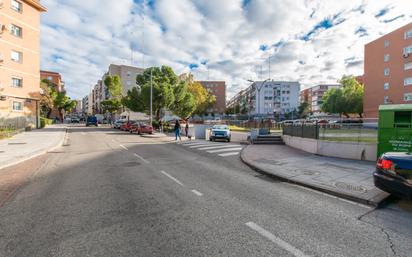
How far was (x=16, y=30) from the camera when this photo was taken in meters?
27.2

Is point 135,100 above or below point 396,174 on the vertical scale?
above

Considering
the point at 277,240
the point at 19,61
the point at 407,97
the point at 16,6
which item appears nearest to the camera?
the point at 277,240

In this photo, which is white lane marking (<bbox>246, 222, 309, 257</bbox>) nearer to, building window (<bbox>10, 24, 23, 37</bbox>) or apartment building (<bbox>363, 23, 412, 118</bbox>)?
building window (<bbox>10, 24, 23, 37</bbox>)

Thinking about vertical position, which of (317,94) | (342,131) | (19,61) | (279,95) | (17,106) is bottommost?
(342,131)

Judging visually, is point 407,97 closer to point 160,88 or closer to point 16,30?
point 160,88

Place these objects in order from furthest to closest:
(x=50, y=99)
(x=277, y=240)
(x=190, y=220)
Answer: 1. (x=50, y=99)
2. (x=190, y=220)
3. (x=277, y=240)

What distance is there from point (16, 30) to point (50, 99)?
26100 mm

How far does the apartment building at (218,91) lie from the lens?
11206 cm

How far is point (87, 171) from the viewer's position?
782cm

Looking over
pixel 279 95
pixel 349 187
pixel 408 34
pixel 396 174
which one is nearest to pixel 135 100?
pixel 349 187

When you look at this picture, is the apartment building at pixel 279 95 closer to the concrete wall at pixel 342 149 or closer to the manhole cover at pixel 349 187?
the concrete wall at pixel 342 149

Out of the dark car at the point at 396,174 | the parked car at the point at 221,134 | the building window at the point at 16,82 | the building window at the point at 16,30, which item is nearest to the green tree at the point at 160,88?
the building window at the point at 16,82

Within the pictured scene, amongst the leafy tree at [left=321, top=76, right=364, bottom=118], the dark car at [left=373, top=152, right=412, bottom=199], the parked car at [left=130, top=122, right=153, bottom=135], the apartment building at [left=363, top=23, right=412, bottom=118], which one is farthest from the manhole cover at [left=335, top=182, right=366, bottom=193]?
the leafy tree at [left=321, top=76, right=364, bottom=118]

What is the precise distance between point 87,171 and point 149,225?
521 cm
